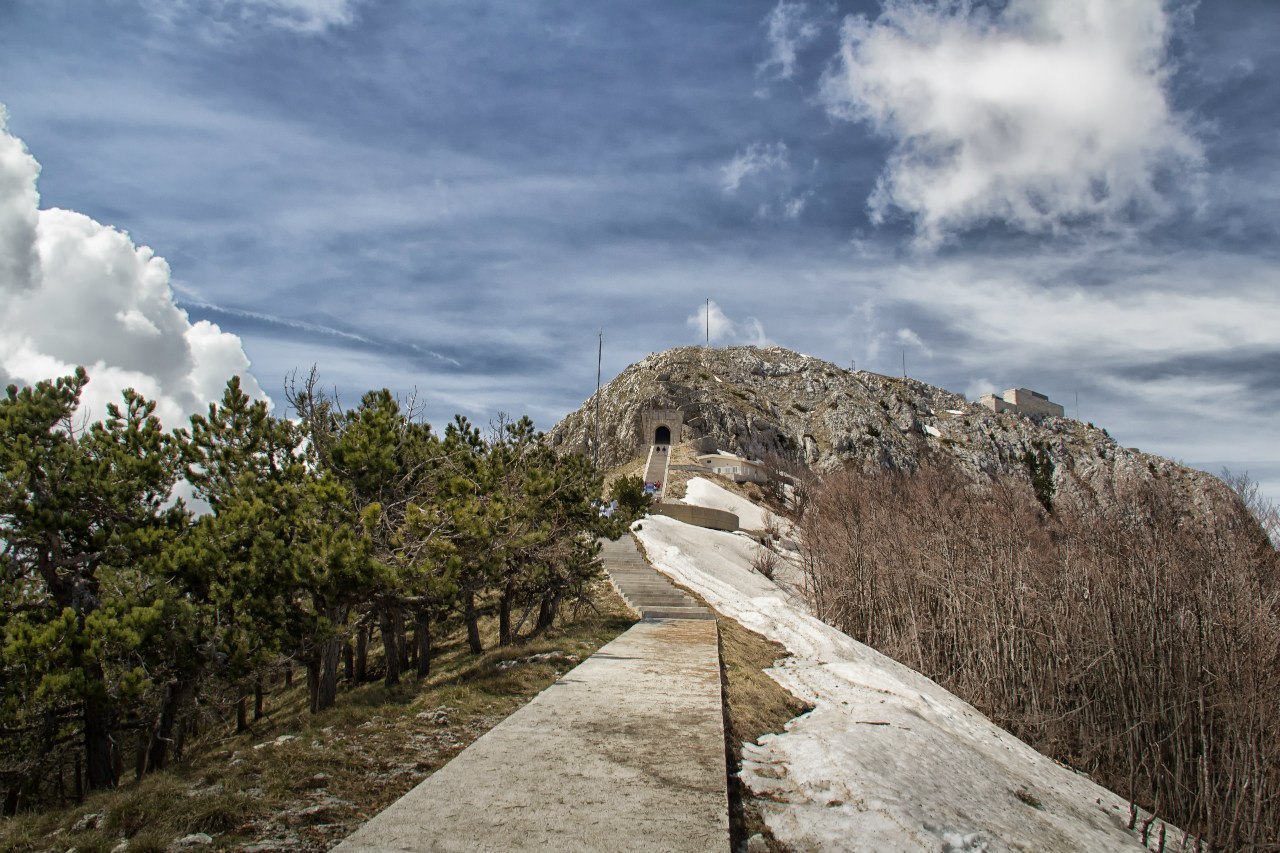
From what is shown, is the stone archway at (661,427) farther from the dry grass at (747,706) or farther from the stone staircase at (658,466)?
the dry grass at (747,706)

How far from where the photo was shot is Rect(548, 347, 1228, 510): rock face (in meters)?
87.7

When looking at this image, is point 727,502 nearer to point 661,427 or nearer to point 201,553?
point 661,427

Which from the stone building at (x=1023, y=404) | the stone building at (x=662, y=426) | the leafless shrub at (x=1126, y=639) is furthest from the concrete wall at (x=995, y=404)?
the leafless shrub at (x=1126, y=639)

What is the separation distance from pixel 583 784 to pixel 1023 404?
161 meters

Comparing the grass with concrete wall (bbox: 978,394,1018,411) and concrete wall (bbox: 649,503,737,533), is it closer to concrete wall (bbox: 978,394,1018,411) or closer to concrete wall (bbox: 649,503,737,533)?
concrete wall (bbox: 649,503,737,533)

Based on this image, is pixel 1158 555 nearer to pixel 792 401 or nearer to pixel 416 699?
pixel 416 699

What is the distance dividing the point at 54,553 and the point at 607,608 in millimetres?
9527

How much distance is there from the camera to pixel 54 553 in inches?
350

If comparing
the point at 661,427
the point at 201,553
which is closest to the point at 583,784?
the point at 201,553

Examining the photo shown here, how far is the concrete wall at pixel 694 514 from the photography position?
34844mm

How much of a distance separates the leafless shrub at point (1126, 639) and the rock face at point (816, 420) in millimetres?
49432

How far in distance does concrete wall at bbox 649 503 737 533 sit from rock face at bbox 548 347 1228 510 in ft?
112

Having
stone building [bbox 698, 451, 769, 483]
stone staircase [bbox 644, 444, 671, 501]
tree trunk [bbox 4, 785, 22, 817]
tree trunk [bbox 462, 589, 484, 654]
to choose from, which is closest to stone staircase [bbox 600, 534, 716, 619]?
tree trunk [bbox 462, 589, 484, 654]

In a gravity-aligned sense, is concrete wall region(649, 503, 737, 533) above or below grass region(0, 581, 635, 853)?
above
